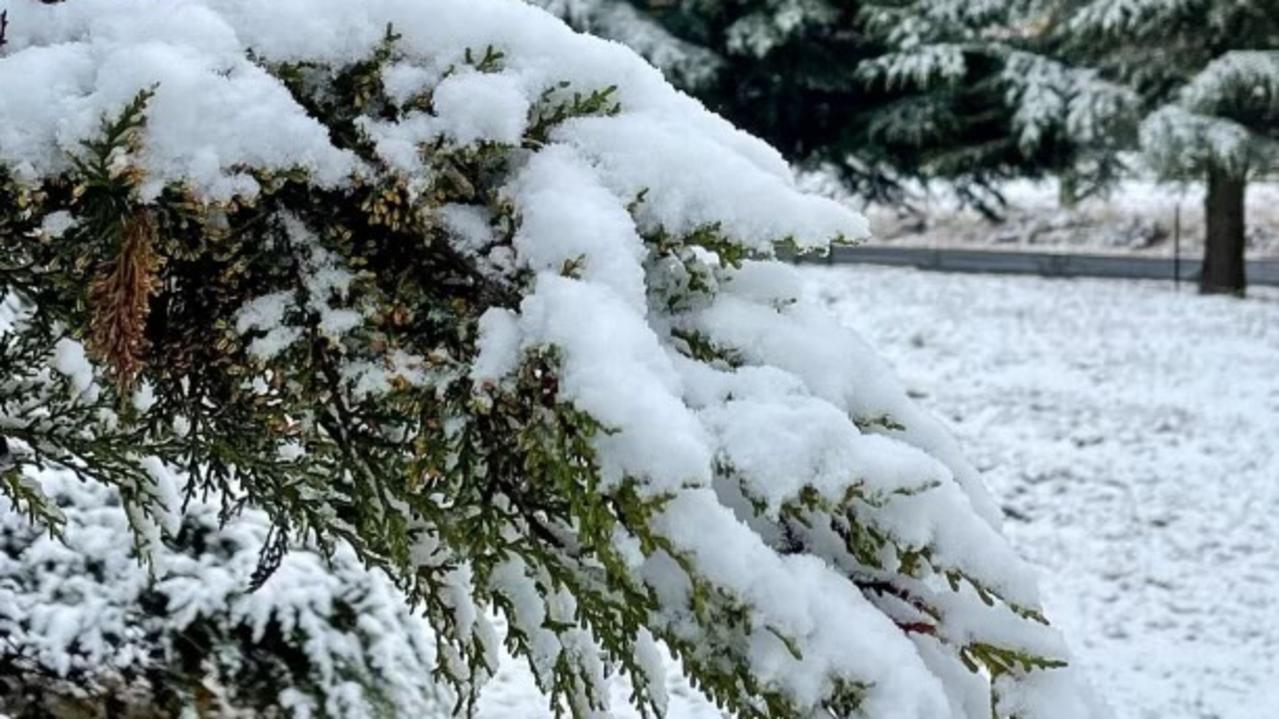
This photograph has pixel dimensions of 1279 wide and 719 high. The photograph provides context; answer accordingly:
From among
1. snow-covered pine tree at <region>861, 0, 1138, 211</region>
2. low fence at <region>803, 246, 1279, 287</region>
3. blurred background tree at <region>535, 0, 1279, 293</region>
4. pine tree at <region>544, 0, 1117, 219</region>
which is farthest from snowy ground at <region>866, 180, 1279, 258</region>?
snow-covered pine tree at <region>861, 0, 1138, 211</region>

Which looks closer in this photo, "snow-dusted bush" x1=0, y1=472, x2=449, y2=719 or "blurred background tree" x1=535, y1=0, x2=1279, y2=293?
"snow-dusted bush" x1=0, y1=472, x2=449, y2=719

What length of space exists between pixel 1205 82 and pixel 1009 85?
3195 mm

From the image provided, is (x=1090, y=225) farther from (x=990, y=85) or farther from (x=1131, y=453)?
(x=1131, y=453)

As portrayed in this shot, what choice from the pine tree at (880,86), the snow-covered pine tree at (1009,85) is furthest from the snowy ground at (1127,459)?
the pine tree at (880,86)

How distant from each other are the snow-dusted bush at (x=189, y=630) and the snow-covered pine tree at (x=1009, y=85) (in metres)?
11.8

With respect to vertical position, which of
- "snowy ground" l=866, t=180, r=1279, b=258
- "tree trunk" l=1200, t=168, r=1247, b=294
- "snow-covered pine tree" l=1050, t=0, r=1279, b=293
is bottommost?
"snowy ground" l=866, t=180, r=1279, b=258

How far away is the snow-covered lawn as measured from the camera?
704 cm

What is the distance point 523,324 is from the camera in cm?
171

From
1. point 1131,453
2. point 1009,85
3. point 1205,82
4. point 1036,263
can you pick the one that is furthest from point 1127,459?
point 1036,263

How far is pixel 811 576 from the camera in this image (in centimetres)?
173

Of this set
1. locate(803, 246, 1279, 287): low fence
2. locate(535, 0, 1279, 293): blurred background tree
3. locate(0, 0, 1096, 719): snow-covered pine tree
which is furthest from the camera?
locate(803, 246, 1279, 287): low fence

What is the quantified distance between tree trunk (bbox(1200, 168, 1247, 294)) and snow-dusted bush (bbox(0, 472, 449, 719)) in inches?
511

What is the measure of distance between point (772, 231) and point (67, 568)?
3124 mm

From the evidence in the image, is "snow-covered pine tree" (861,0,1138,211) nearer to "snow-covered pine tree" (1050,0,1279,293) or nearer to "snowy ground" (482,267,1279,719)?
"snow-covered pine tree" (1050,0,1279,293)
